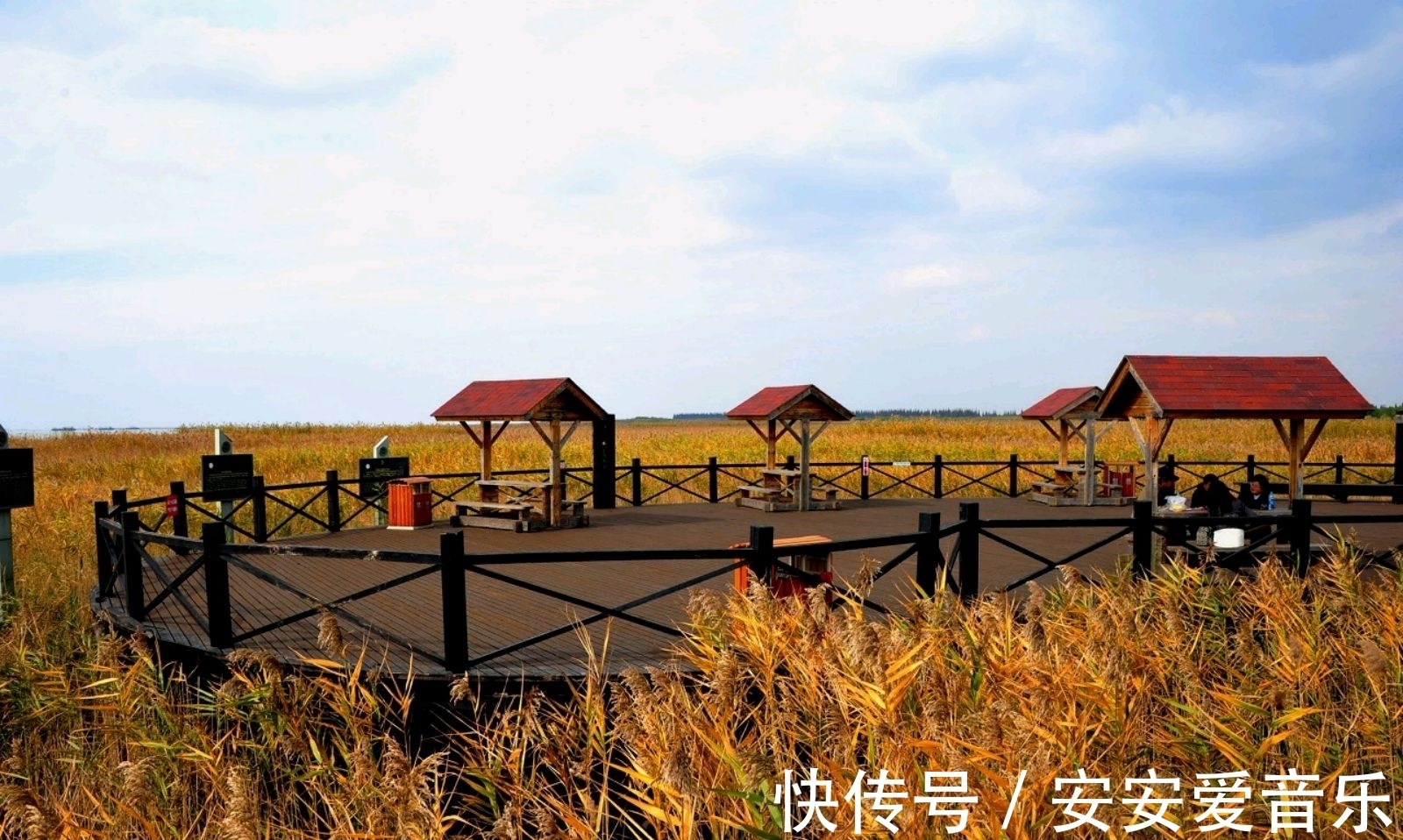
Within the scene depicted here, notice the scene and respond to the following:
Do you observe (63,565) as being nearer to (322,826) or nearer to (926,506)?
(322,826)

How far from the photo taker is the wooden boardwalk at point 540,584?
7.23 meters

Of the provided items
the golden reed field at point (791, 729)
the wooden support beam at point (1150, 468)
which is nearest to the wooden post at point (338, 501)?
the golden reed field at point (791, 729)

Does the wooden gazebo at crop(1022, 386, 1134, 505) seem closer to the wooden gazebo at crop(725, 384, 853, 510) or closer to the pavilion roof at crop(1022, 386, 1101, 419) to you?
the pavilion roof at crop(1022, 386, 1101, 419)

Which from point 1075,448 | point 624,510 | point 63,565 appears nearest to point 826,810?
point 63,565

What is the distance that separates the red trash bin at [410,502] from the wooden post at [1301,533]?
12461 mm

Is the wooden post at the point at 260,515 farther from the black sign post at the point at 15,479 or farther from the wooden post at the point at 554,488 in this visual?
the wooden post at the point at 554,488

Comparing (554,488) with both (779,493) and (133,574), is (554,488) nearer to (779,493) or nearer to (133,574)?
(779,493)

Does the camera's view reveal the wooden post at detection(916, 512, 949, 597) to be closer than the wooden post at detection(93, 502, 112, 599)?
Yes

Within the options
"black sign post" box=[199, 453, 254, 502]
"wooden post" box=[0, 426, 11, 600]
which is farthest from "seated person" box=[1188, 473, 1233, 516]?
"wooden post" box=[0, 426, 11, 600]

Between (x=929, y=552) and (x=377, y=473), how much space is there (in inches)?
451

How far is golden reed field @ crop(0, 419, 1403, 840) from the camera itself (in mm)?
3730

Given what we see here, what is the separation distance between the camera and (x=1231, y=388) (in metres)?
13.6

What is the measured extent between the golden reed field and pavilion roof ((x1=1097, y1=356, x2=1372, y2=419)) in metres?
4.79

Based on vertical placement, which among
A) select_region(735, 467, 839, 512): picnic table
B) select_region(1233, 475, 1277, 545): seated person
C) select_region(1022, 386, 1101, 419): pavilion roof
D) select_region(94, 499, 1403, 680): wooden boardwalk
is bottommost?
select_region(94, 499, 1403, 680): wooden boardwalk
